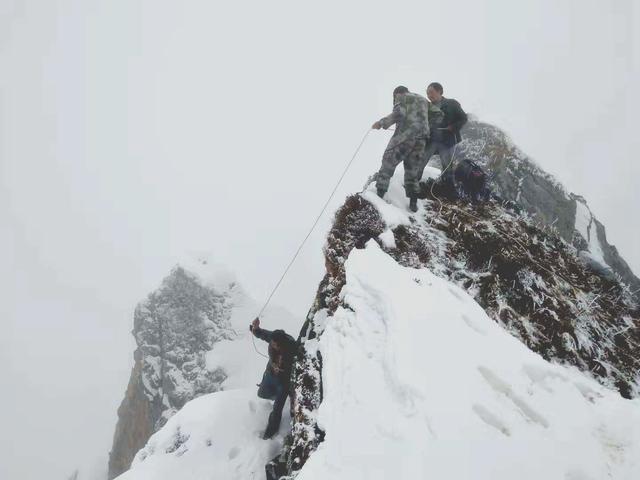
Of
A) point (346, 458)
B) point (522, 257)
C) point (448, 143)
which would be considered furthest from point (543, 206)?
point (346, 458)

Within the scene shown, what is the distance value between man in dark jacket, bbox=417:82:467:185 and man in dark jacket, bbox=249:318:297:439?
220 inches

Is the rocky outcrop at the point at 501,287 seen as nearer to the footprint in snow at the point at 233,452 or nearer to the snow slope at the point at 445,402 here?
the snow slope at the point at 445,402

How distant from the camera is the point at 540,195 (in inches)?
605

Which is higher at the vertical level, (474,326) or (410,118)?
(410,118)

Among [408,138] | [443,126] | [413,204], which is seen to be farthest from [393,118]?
[413,204]

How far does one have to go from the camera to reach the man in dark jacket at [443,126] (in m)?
10.0

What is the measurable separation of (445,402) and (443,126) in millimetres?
8019

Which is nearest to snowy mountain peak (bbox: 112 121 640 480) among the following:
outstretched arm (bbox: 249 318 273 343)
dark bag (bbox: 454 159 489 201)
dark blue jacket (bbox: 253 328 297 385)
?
dark blue jacket (bbox: 253 328 297 385)

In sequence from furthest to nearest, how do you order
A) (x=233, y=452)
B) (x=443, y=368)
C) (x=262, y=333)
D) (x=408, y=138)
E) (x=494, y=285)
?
(x=408, y=138), (x=262, y=333), (x=233, y=452), (x=494, y=285), (x=443, y=368)

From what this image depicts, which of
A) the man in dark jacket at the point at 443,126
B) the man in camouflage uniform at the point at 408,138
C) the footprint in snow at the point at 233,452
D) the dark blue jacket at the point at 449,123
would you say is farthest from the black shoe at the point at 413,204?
the footprint in snow at the point at 233,452

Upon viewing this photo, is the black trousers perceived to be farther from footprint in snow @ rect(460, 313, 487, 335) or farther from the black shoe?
the black shoe

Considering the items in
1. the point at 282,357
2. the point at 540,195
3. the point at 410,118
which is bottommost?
the point at 282,357

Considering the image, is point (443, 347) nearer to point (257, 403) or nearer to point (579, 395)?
point (579, 395)

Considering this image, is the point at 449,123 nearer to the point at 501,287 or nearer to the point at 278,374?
the point at 501,287
